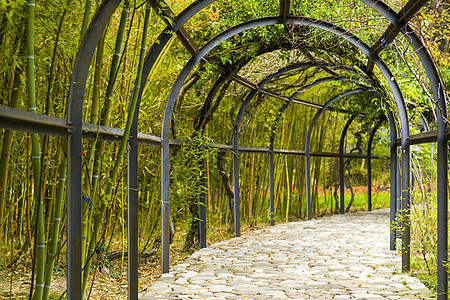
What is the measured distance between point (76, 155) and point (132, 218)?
1.24 metres

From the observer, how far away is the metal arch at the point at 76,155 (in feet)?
6.61

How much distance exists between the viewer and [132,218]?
125 inches

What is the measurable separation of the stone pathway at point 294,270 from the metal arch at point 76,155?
1.55m

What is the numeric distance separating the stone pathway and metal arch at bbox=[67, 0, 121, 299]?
5.07 ft

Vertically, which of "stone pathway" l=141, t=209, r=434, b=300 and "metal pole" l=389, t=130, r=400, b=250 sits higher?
"metal pole" l=389, t=130, r=400, b=250

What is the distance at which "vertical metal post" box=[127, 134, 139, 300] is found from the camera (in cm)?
306

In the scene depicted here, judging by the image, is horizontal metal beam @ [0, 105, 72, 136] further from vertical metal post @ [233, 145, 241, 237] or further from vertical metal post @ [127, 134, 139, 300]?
vertical metal post @ [233, 145, 241, 237]

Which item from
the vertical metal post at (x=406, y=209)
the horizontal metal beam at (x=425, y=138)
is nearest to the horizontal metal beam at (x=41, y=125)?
the horizontal metal beam at (x=425, y=138)

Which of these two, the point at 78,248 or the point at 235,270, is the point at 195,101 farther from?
the point at 78,248

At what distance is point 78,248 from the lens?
80.5 inches

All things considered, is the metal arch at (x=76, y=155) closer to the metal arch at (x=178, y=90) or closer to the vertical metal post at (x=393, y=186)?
the metal arch at (x=178, y=90)

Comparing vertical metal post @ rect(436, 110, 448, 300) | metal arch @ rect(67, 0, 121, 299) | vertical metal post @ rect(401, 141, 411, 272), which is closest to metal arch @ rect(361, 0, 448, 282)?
vertical metal post @ rect(436, 110, 448, 300)

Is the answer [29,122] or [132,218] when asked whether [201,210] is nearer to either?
[132,218]

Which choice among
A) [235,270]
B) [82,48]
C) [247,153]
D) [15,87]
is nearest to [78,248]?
[15,87]
